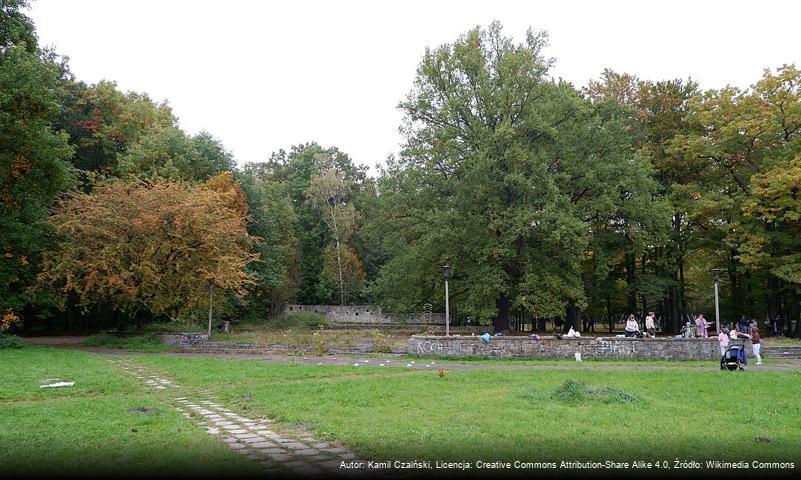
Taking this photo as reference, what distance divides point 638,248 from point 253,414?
2871cm

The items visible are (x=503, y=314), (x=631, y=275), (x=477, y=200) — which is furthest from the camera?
(x=631, y=275)

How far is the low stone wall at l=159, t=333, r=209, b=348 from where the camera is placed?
995 inches

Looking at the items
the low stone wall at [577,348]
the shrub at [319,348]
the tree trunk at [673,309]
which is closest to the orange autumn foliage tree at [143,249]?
the shrub at [319,348]

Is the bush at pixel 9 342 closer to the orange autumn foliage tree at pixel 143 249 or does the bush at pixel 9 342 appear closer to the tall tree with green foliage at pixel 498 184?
the orange autumn foliage tree at pixel 143 249

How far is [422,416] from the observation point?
933 cm

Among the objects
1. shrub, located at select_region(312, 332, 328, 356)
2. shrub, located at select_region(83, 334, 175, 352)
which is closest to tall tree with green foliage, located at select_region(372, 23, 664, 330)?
shrub, located at select_region(312, 332, 328, 356)

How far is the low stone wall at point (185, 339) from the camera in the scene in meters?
25.3

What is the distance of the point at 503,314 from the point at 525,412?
23.2 metres

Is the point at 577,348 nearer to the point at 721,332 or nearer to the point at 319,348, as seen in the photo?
the point at 721,332

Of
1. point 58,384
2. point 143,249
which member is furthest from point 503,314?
point 58,384

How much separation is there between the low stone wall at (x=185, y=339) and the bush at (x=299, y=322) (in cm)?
1313

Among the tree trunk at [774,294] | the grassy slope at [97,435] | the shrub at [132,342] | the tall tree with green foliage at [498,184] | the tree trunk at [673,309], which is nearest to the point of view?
the grassy slope at [97,435]

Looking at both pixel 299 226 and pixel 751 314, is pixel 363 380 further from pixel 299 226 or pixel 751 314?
pixel 299 226

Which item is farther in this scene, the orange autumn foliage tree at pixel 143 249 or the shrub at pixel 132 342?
the orange autumn foliage tree at pixel 143 249
